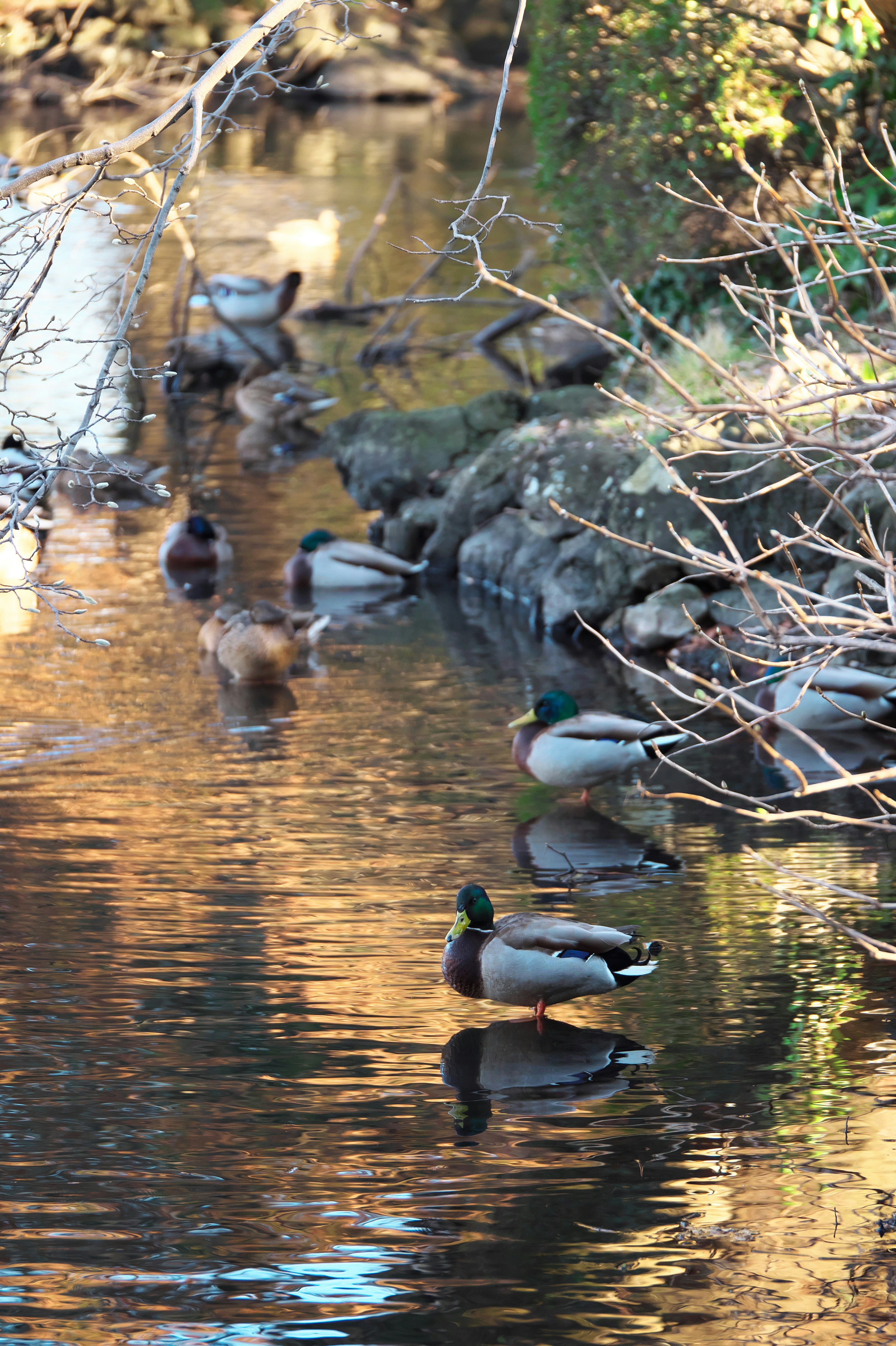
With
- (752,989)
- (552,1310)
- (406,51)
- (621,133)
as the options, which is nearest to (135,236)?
(552,1310)

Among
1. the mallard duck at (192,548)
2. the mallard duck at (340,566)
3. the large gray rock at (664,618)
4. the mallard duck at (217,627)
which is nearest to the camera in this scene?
the mallard duck at (217,627)

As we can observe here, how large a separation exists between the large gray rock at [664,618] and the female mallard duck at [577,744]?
8.74 ft

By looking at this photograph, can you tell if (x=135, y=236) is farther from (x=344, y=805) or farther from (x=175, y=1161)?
(x=344, y=805)

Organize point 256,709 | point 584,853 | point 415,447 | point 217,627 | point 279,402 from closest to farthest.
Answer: point 584,853 → point 256,709 → point 217,627 → point 415,447 → point 279,402

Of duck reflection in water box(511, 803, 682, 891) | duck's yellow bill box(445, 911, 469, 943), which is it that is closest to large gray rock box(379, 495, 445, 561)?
duck reflection in water box(511, 803, 682, 891)

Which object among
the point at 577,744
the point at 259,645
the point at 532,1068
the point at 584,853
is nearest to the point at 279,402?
the point at 259,645

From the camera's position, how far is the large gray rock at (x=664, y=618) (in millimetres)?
10953

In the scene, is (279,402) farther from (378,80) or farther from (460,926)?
(378,80)

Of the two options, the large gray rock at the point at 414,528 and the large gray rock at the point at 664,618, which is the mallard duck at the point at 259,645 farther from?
the large gray rock at the point at 414,528

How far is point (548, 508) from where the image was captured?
12.3 meters

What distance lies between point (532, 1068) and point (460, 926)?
55cm

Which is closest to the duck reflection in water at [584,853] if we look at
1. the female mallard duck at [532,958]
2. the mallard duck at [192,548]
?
the female mallard duck at [532,958]

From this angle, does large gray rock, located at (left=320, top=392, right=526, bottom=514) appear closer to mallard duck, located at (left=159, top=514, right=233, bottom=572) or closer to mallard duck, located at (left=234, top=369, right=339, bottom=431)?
mallard duck, located at (left=159, top=514, right=233, bottom=572)

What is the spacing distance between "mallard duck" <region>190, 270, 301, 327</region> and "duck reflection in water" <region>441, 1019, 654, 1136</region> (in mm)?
15210
